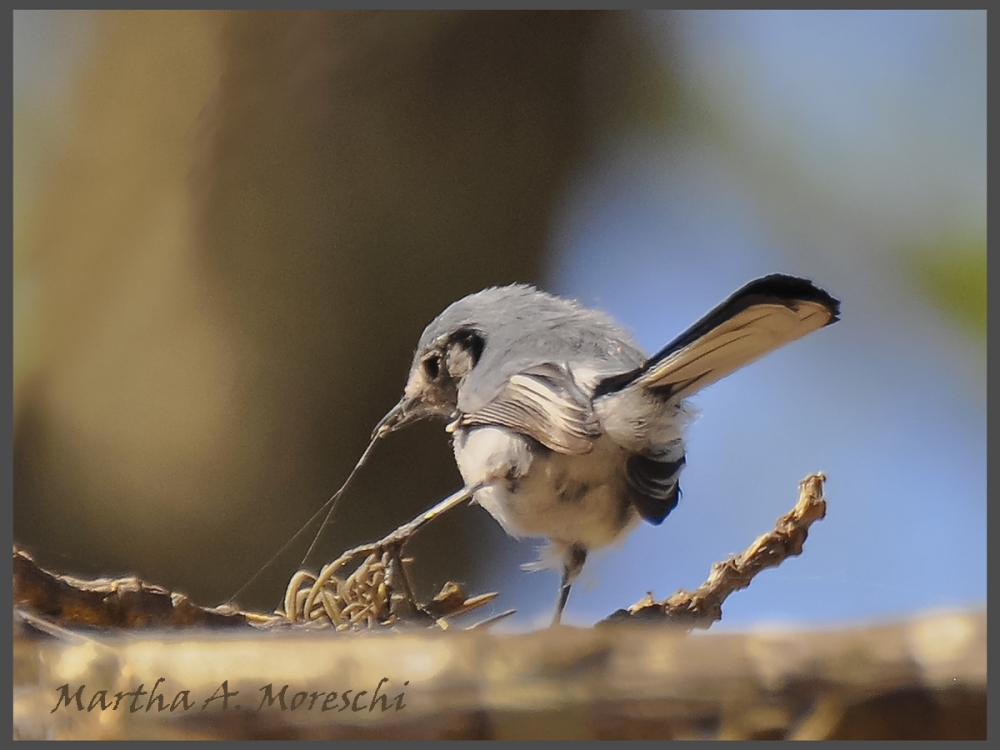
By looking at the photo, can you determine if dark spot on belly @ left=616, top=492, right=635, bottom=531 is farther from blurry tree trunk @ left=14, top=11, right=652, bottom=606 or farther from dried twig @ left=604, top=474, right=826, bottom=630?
blurry tree trunk @ left=14, top=11, right=652, bottom=606

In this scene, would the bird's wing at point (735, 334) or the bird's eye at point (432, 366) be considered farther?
the bird's eye at point (432, 366)

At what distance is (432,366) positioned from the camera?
1.08 m

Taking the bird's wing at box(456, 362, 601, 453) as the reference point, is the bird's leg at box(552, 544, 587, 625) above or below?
below

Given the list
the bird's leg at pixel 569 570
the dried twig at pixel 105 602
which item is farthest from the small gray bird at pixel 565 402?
the dried twig at pixel 105 602

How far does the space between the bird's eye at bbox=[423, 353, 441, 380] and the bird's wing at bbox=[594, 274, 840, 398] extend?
0.68 feet

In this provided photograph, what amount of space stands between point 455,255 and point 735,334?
380 millimetres

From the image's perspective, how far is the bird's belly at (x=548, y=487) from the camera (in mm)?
978

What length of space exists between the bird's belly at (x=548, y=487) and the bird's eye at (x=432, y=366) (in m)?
0.08

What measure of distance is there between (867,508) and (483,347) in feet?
1.51

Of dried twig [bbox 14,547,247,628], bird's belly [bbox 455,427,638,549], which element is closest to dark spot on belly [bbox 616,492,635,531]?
bird's belly [bbox 455,427,638,549]

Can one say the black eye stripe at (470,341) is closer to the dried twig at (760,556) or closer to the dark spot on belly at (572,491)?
the dark spot on belly at (572,491)

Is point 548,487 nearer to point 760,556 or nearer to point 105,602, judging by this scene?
point 760,556

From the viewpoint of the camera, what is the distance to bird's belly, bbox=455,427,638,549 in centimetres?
98

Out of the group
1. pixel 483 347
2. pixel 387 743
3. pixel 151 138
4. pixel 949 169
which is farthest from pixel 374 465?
pixel 949 169
